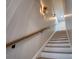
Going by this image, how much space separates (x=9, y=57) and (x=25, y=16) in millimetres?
1092

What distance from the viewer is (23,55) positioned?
2.87 meters

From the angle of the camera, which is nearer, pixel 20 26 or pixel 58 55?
pixel 20 26

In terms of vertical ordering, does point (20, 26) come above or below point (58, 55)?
above

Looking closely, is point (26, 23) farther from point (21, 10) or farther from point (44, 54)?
point (44, 54)

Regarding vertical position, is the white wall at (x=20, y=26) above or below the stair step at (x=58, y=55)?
above

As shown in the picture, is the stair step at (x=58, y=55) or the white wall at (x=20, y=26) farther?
the stair step at (x=58, y=55)

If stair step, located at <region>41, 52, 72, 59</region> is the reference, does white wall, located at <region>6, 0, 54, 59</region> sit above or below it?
→ above

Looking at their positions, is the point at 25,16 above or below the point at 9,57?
above

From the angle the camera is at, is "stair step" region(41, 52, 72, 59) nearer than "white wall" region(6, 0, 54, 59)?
No
